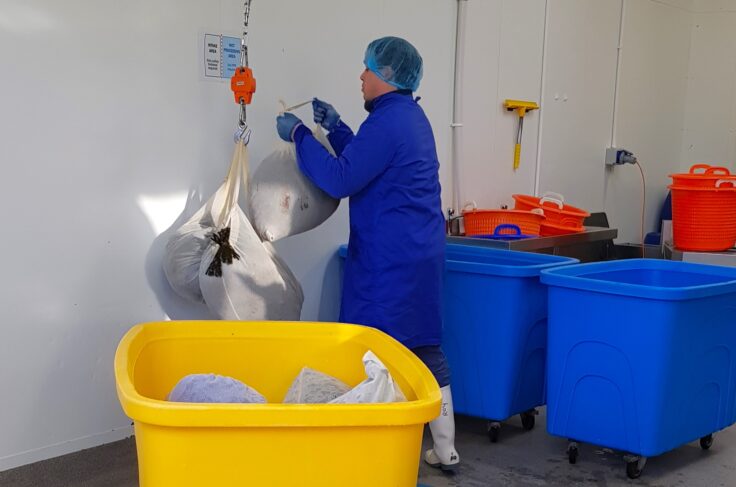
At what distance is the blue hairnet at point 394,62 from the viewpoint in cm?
271

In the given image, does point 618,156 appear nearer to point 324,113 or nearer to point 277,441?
point 324,113

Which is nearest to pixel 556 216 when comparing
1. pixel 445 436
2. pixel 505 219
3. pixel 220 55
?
pixel 505 219

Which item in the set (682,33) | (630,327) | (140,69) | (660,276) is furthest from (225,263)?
(682,33)

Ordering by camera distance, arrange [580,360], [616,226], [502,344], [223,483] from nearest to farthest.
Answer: [223,483] < [580,360] < [502,344] < [616,226]

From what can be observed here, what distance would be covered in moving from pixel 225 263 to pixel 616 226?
12.1ft

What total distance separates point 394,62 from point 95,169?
1022 millimetres

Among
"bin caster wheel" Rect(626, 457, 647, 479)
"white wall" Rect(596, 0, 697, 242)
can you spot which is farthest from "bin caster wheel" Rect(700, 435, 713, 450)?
"white wall" Rect(596, 0, 697, 242)

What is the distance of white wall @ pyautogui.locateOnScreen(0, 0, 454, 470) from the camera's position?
2477 mm

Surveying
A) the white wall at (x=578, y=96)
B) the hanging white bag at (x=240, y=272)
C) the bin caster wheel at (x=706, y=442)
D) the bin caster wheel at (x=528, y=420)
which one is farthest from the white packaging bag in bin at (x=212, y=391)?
the white wall at (x=578, y=96)

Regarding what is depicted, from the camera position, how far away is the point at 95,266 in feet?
8.76

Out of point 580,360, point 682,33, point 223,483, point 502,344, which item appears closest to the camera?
point 223,483

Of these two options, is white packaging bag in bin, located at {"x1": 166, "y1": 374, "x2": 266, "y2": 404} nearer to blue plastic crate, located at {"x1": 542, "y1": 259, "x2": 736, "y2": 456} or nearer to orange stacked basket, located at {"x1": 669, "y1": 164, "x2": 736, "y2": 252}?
blue plastic crate, located at {"x1": 542, "y1": 259, "x2": 736, "y2": 456}

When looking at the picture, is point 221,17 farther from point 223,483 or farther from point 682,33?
point 682,33

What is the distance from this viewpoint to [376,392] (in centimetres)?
160
